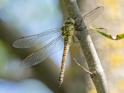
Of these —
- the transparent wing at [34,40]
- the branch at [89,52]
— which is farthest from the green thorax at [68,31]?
the transparent wing at [34,40]

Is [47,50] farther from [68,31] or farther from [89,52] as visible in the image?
[89,52]

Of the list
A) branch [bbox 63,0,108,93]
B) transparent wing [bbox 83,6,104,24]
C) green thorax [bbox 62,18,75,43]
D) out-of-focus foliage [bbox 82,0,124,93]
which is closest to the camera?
branch [bbox 63,0,108,93]

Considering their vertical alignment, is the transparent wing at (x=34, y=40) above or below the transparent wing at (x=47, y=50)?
above

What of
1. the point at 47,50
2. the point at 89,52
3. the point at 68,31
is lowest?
the point at 89,52

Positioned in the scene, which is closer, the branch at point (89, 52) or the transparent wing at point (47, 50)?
the branch at point (89, 52)

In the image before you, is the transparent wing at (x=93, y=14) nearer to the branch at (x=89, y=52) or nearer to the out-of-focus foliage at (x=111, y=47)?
the out-of-focus foliage at (x=111, y=47)

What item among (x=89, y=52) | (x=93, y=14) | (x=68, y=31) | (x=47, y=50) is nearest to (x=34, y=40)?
(x=47, y=50)

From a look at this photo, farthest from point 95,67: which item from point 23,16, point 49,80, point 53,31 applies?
Result: point 23,16

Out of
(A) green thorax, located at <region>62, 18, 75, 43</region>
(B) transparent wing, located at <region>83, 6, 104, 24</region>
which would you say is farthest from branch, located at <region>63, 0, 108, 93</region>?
(B) transparent wing, located at <region>83, 6, 104, 24</region>

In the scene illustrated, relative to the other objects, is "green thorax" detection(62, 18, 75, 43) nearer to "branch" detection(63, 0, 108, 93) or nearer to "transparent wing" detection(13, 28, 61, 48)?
"branch" detection(63, 0, 108, 93)

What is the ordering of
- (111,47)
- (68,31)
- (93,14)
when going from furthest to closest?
1. (111,47)
2. (93,14)
3. (68,31)

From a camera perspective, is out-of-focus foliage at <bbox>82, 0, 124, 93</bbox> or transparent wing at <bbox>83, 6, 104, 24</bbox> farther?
out-of-focus foliage at <bbox>82, 0, 124, 93</bbox>
